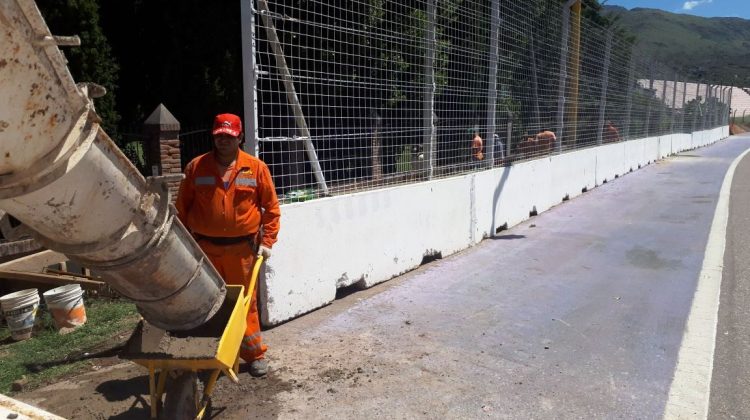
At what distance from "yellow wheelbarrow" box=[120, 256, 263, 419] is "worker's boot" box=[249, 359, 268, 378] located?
623 mm

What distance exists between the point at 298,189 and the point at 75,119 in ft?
11.4

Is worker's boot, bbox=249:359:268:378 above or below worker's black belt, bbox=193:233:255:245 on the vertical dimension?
below

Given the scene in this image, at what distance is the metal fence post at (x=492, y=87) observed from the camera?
8188 mm

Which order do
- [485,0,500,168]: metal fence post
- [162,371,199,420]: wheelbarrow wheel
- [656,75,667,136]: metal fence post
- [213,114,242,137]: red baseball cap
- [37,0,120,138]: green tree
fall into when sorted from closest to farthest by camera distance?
[162,371,199,420]: wheelbarrow wheel, [213,114,242,137]: red baseball cap, [485,0,500,168]: metal fence post, [37,0,120,138]: green tree, [656,75,667,136]: metal fence post

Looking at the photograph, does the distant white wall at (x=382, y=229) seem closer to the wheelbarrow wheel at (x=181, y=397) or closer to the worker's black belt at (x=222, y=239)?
the worker's black belt at (x=222, y=239)

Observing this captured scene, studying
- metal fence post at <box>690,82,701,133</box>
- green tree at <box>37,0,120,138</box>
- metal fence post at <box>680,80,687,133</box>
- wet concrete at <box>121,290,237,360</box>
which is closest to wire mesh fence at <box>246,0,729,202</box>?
wet concrete at <box>121,290,237,360</box>

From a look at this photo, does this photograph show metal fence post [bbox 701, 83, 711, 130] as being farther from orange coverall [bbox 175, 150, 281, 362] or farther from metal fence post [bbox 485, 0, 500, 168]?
orange coverall [bbox 175, 150, 281, 362]

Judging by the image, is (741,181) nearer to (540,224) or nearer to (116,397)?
(540,224)

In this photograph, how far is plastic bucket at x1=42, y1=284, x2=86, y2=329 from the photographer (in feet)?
16.9

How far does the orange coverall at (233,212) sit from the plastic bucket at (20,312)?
7.69 ft

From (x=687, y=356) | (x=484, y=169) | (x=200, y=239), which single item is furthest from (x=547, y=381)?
(x=484, y=169)

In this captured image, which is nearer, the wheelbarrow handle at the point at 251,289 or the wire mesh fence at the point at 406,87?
the wheelbarrow handle at the point at 251,289

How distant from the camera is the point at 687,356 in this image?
13.8 feet

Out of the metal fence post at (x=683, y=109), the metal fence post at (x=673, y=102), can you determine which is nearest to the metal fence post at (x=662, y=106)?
the metal fence post at (x=673, y=102)
